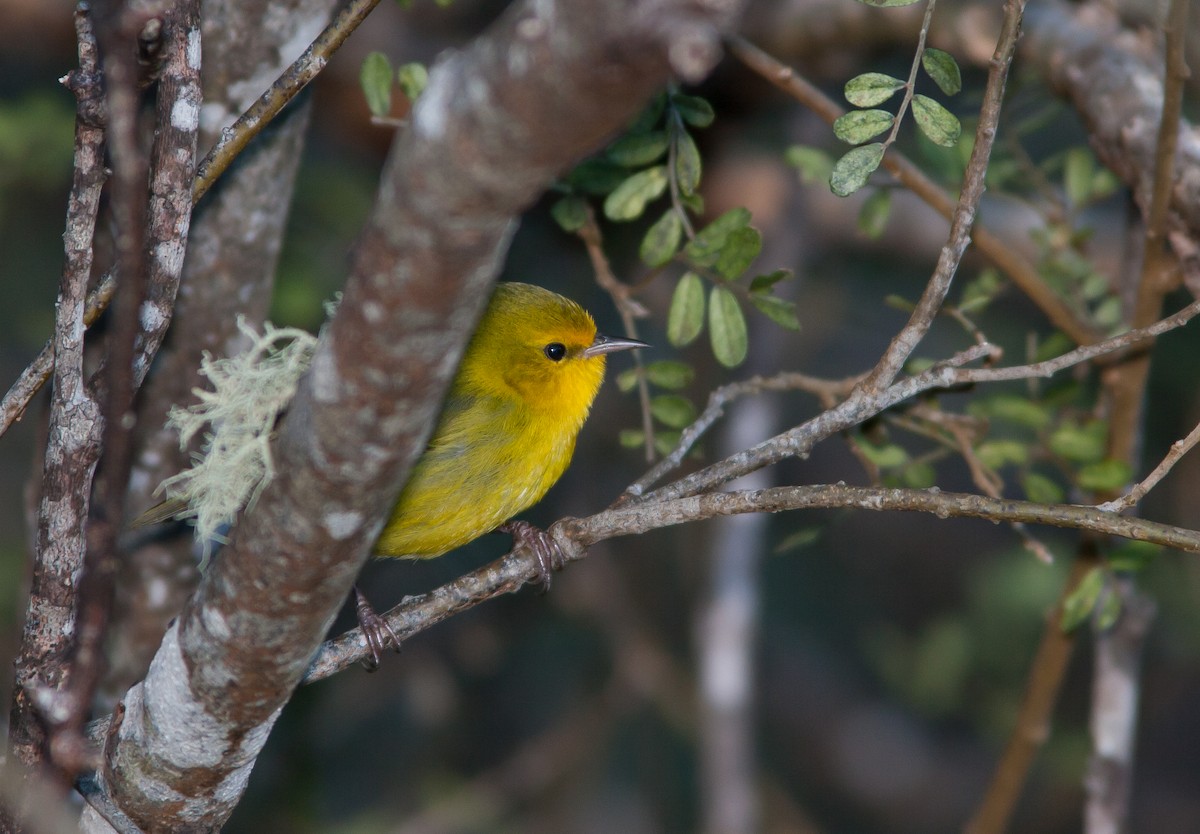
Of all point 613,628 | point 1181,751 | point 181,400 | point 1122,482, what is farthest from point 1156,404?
point 181,400

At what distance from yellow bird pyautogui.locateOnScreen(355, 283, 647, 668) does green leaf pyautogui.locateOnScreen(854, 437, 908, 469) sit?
625 mm

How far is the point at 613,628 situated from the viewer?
5418 millimetres

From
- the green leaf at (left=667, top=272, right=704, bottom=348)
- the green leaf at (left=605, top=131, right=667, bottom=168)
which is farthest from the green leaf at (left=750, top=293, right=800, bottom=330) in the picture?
the green leaf at (left=605, top=131, right=667, bottom=168)

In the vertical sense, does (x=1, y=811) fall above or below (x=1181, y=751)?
above

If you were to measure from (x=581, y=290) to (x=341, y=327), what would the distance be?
390cm

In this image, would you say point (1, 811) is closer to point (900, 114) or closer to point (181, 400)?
point (181, 400)

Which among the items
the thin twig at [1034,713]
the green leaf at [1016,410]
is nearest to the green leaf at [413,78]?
the green leaf at [1016,410]

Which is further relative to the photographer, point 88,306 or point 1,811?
point 88,306

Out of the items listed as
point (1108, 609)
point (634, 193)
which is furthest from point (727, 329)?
point (1108, 609)

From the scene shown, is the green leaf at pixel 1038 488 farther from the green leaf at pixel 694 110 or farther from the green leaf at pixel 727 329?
the green leaf at pixel 694 110

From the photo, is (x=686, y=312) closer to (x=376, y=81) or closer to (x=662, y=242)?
(x=662, y=242)

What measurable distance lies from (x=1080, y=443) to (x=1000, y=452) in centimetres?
20

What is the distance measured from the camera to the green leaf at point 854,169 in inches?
82.0

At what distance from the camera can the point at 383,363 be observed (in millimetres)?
1455
